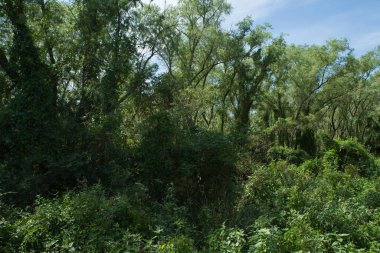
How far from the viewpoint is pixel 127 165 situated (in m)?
13.2

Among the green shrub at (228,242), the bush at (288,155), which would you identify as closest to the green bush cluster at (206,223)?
the green shrub at (228,242)

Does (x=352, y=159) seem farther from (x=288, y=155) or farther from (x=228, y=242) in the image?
(x=228, y=242)

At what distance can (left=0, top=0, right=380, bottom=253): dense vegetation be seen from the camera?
723 centimetres

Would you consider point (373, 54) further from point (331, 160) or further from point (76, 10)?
point (76, 10)

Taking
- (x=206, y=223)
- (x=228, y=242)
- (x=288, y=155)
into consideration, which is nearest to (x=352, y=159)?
(x=288, y=155)

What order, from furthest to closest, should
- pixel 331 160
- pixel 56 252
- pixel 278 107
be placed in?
1. pixel 278 107
2. pixel 331 160
3. pixel 56 252

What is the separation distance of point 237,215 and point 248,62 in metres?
19.0

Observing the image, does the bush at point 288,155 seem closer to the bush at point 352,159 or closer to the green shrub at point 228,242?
the bush at point 352,159

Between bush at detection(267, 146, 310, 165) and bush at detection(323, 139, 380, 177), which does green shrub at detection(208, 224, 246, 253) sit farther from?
bush at detection(267, 146, 310, 165)

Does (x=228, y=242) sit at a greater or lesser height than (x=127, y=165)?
lesser

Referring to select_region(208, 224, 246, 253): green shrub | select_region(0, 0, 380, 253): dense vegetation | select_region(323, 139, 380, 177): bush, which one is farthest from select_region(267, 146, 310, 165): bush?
select_region(208, 224, 246, 253): green shrub

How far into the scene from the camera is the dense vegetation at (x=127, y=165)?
723cm

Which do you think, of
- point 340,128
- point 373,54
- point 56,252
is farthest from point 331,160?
point 340,128

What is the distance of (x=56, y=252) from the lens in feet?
20.5
